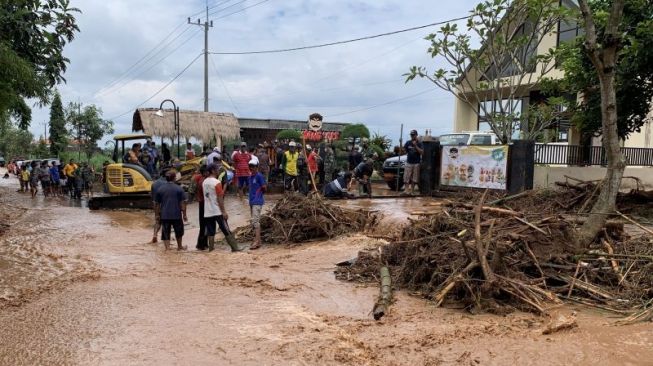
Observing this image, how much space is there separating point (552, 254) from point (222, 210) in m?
5.54

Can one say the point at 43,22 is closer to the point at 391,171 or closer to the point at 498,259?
the point at 498,259

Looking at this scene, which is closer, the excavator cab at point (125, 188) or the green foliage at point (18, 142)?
the excavator cab at point (125, 188)

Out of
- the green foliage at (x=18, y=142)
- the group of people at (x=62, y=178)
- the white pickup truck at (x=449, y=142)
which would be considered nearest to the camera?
the white pickup truck at (x=449, y=142)

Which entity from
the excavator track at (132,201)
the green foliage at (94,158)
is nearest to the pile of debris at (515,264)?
the excavator track at (132,201)

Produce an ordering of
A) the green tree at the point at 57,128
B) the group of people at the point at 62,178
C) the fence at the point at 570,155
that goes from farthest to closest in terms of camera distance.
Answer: the green tree at the point at 57,128 → the group of people at the point at 62,178 → the fence at the point at 570,155

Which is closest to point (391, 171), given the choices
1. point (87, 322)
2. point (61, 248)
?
point (61, 248)

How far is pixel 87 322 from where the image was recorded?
18.2 ft

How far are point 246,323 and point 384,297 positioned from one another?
5.15 feet

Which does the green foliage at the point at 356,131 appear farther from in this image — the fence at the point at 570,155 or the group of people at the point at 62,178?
the fence at the point at 570,155

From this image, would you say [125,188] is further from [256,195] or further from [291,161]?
[256,195]

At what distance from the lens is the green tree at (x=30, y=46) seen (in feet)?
32.0

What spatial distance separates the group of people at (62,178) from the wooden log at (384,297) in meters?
18.1

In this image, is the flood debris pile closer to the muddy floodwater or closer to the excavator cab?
the muddy floodwater

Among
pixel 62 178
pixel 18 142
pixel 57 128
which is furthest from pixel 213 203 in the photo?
pixel 18 142
